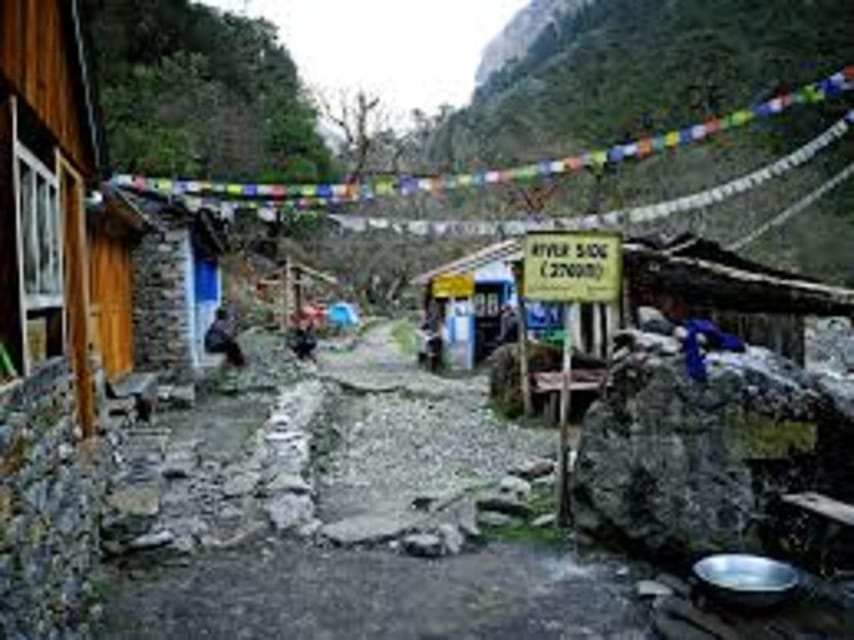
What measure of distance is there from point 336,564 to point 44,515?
9.19ft

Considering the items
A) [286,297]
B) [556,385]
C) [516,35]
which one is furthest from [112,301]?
[516,35]

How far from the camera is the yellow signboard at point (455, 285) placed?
67.2 feet

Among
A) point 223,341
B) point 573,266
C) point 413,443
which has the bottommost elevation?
point 413,443

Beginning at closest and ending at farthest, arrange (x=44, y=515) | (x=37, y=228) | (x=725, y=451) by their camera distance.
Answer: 1. (x=44, y=515)
2. (x=37, y=228)
3. (x=725, y=451)

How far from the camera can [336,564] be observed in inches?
267

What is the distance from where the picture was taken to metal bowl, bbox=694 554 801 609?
16.3ft

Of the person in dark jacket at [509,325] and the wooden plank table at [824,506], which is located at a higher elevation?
the person in dark jacket at [509,325]

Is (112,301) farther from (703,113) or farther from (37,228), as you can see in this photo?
(703,113)

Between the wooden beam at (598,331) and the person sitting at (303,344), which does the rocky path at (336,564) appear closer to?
the wooden beam at (598,331)

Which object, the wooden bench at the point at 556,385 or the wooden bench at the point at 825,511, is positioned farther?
the wooden bench at the point at 556,385

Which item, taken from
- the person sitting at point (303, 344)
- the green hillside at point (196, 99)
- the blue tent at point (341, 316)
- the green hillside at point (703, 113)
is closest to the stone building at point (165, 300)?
the person sitting at point (303, 344)

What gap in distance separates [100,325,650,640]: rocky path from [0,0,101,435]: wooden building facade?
61.9 inches

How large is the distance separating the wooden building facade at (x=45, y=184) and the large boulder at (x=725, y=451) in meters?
4.49

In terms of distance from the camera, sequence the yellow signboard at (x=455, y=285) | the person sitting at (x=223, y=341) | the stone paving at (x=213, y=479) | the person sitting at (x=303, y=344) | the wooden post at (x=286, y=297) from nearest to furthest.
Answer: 1. the stone paving at (x=213, y=479)
2. the person sitting at (x=223, y=341)
3. the yellow signboard at (x=455, y=285)
4. the person sitting at (x=303, y=344)
5. the wooden post at (x=286, y=297)
